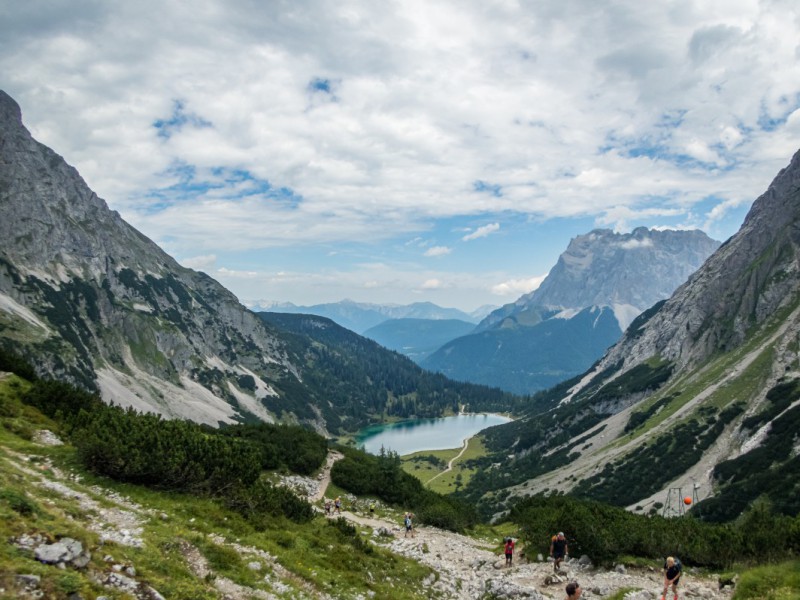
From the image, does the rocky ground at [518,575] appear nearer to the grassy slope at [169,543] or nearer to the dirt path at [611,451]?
the grassy slope at [169,543]

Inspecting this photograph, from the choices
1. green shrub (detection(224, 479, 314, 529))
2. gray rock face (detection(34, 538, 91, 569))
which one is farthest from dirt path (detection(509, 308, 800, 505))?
gray rock face (detection(34, 538, 91, 569))

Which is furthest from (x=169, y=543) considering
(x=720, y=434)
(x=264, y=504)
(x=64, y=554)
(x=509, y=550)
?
(x=720, y=434)

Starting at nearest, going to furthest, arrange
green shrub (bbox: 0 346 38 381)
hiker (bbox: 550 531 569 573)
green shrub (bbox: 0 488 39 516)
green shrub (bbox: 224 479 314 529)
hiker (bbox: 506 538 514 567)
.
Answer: green shrub (bbox: 0 488 39 516) < green shrub (bbox: 224 479 314 529) < hiker (bbox: 550 531 569 573) < hiker (bbox: 506 538 514 567) < green shrub (bbox: 0 346 38 381)

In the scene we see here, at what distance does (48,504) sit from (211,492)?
11.4m

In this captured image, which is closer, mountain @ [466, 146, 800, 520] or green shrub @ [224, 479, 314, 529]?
green shrub @ [224, 479, 314, 529]

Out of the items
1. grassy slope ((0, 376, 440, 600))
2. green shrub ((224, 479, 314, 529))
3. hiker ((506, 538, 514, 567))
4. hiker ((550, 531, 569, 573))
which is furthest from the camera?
hiker ((506, 538, 514, 567))

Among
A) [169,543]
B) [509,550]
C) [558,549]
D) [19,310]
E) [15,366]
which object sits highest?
[15,366]

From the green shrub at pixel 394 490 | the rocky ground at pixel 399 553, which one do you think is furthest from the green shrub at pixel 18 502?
the green shrub at pixel 394 490

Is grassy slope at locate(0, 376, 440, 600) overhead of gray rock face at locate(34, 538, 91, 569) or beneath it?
beneath

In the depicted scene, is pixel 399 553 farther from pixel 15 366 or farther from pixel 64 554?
pixel 15 366

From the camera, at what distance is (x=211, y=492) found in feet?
102

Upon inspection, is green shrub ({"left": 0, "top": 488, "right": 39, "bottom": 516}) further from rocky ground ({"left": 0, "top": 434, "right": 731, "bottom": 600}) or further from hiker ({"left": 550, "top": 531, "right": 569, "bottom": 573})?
hiker ({"left": 550, "top": 531, "right": 569, "bottom": 573})

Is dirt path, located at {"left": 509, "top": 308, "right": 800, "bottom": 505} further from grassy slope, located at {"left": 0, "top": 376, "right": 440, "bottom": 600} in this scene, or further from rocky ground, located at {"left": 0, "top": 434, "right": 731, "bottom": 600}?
grassy slope, located at {"left": 0, "top": 376, "right": 440, "bottom": 600}

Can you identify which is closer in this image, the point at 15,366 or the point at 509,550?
the point at 509,550
